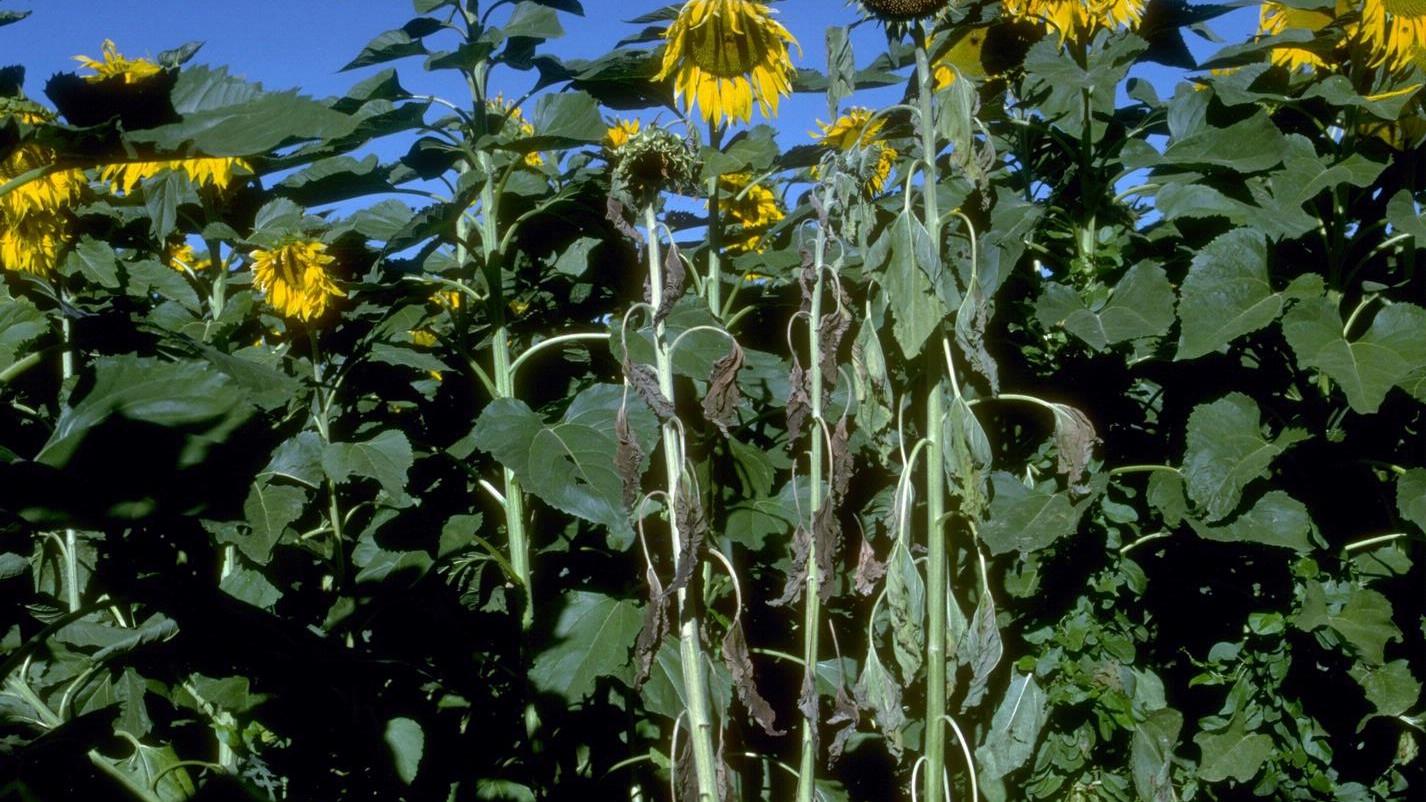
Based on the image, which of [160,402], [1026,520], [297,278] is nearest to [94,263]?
[297,278]

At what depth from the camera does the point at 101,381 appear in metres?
0.85

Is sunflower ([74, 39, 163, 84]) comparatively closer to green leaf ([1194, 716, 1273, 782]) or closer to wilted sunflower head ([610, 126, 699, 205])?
wilted sunflower head ([610, 126, 699, 205])

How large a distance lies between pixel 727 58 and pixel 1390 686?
64.1 inches

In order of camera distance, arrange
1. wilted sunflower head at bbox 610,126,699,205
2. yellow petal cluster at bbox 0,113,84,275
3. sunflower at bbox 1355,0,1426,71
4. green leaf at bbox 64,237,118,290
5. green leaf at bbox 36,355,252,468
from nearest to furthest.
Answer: green leaf at bbox 36,355,252,468
wilted sunflower head at bbox 610,126,699,205
sunflower at bbox 1355,0,1426,71
yellow petal cluster at bbox 0,113,84,275
green leaf at bbox 64,237,118,290

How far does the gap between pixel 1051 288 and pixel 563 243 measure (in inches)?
38.0

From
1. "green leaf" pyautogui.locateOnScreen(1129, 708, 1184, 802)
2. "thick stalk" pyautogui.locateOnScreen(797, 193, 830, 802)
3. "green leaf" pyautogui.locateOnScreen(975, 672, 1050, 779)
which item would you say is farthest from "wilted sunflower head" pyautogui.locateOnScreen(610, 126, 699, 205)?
"green leaf" pyautogui.locateOnScreen(1129, 708, 1184, 802)

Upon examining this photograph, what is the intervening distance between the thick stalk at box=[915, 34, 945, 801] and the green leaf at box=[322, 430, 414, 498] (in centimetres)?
89

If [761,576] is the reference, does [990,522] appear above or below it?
above

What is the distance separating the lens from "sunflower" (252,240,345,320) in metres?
2.19

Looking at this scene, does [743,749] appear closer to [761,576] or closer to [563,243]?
[761,576]

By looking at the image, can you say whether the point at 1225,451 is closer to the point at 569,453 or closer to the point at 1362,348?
the point at 1362,348

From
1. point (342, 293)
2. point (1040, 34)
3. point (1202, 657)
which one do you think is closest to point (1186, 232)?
point (1040, 34)

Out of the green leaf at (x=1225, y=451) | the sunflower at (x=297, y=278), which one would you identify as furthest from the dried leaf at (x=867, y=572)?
the sunflower at (x=297, y=278)

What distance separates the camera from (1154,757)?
1821mm
